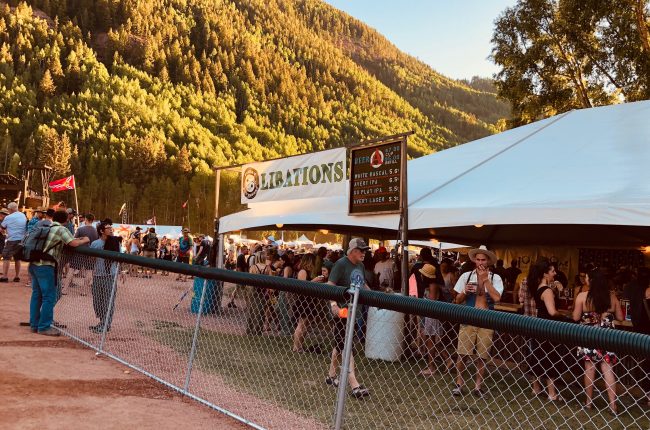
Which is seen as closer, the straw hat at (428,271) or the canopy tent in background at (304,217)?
the straw hat at (428,271)

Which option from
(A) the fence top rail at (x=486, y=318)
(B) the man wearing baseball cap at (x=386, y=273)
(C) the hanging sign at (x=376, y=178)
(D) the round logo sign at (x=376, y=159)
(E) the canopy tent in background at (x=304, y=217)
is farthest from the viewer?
(B) the man wearing baseball cap at (x=386, y=273)

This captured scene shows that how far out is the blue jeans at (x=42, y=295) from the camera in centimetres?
778

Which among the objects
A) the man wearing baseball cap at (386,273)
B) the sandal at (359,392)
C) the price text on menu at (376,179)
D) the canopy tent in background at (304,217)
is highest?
the price text on menu at (376,179)

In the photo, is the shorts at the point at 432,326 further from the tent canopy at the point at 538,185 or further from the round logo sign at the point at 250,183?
the round logo sign at the point at 250,183

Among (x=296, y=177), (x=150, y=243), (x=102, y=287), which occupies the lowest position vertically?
(x=102, y=287)

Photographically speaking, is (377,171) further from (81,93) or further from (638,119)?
(81,93)

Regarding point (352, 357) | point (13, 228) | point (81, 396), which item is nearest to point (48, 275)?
point (81, 396)

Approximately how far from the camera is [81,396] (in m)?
5.00

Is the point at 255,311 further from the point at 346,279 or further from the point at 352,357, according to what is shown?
the point at 352,357

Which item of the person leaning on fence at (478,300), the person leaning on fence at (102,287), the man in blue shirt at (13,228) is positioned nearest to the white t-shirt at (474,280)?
the person leaning on fence at (478,300)

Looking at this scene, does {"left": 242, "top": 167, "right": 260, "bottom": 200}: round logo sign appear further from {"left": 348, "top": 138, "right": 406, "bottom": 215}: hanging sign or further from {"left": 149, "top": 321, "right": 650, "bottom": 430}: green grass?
{"left": 149, "top": 321, "right": 650, "bottom": 430}: green grass

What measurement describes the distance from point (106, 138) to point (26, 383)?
495ft

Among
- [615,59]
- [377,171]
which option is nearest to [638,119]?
[377,171]

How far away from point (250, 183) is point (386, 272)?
11.3 ft
